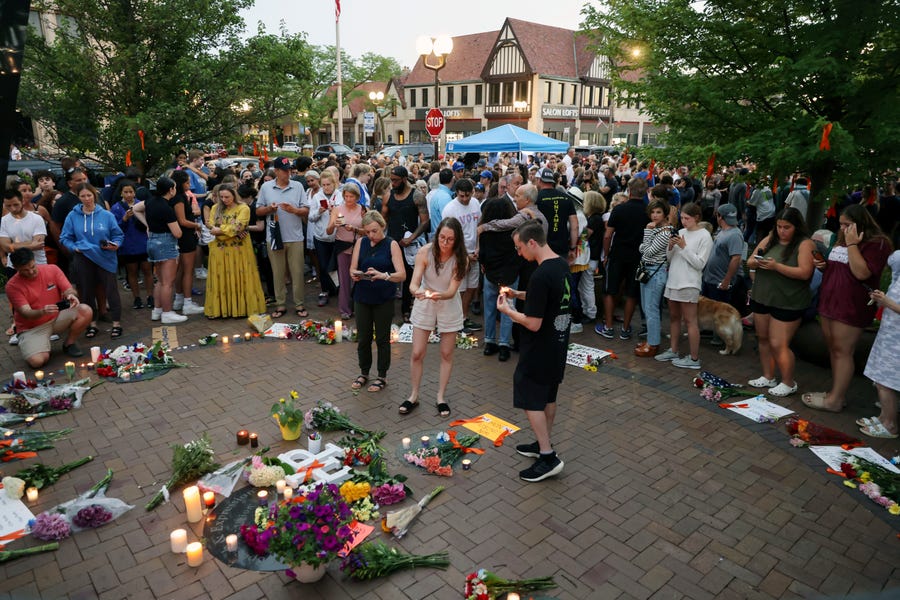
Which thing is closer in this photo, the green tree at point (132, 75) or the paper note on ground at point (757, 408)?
the paper note on ground at point (757, 408)

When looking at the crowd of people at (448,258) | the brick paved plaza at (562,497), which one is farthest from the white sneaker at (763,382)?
the brick paved plaza at (562,497)

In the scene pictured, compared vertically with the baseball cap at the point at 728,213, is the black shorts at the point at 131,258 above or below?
below

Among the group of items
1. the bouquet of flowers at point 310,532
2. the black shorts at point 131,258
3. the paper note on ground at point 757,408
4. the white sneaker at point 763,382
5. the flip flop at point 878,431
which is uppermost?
the black shorts at point 131,258

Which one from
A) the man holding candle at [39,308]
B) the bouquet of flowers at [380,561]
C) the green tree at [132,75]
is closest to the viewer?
the bouquet of flowers at [380,561]

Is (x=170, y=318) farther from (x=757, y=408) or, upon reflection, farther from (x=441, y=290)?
(x=757, y=408)

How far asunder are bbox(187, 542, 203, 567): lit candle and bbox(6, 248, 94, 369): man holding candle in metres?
4.82

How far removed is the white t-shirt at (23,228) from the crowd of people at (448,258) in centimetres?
2

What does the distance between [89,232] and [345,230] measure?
3689 millimetres

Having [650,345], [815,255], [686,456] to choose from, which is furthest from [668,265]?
[686,456]

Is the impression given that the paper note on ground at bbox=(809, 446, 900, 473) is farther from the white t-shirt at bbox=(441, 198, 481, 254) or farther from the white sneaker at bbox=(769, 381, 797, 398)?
the white t-shirt at bbox=(441, 198, 481, 254)

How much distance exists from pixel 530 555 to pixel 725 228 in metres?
5.85

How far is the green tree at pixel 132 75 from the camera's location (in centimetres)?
994

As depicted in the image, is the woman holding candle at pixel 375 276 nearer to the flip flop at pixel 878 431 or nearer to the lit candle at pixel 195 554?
the lit candle at pixel 195 554

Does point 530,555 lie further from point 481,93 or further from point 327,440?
point 481,93
